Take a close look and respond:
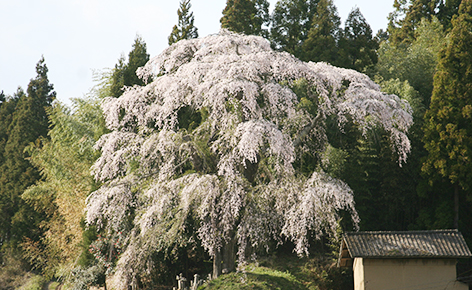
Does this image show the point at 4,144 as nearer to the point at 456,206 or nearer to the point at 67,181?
the point at 67,181

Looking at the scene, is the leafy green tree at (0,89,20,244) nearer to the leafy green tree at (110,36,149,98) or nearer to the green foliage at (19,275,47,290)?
the green foliage at (19,275,47,290)

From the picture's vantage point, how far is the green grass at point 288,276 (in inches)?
395

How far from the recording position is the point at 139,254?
9.66 m

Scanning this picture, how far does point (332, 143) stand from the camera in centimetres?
1547

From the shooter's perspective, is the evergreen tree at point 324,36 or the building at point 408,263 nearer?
the building at point 408,263

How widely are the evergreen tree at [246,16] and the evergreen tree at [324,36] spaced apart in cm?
273

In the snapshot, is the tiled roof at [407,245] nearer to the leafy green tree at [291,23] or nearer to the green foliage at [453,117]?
the green foliage at [453,117]

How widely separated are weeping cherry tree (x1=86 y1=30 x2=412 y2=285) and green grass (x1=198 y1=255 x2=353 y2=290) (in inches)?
23.2

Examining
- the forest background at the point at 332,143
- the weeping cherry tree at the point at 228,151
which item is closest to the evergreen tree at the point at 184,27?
the forest background at the point at 332,143

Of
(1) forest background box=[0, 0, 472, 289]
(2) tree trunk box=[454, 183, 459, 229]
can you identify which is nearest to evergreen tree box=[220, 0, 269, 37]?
(1) forest background box=[0, 0, 472, 289]

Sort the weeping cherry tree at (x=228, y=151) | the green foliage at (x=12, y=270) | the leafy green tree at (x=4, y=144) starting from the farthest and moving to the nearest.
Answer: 1. the leafy green tree at (x=4, y=144)
2. the green foliage at (x=12, y=270)
3. the weeping cherry tree at (x=228, y=151)

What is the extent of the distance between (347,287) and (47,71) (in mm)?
23559

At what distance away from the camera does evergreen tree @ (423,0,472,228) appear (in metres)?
13.4

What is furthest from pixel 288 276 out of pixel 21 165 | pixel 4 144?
pixel 4 144
